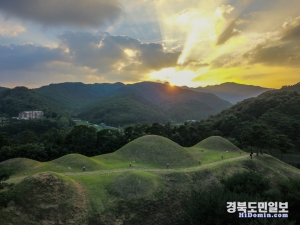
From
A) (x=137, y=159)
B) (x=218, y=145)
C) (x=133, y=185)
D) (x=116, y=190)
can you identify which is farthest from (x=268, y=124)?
(x=116, y=190)

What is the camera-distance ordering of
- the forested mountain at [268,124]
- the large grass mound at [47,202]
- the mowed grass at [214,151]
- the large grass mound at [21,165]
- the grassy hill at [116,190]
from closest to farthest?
the large grass mound at [47,202] < the grassy hill at [116,190] < the large grass mound at [21,165] < the mowed grass at [214,151] < the forested mountain at [268,124]

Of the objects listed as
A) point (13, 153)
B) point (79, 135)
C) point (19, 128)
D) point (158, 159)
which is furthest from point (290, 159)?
point (19, 128)

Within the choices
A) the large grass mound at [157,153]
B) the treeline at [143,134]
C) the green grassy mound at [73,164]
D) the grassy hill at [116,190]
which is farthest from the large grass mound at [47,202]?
the treeline at [143,134]

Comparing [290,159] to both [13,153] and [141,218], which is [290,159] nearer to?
[141,218]

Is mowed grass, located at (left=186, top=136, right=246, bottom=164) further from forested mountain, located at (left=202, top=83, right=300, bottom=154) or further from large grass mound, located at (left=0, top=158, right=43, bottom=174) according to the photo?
large grass mound, located at (left=0, top=158, right=43, bottom=174)

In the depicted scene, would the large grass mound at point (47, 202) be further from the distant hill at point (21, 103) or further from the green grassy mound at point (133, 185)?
the distant hill at point (21, 103)

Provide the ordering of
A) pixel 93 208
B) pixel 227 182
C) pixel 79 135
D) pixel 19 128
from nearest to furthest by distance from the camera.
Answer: pixel 93 208 → pixel 227 182 → pixel 79 135 → pixel 19 128

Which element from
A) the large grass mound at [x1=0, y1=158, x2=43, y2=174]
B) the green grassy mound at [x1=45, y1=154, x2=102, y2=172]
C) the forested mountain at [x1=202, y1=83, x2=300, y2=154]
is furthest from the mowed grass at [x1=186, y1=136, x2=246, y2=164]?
the large grass mound at [x1=0, y1=158, x2=43, y2=174]
